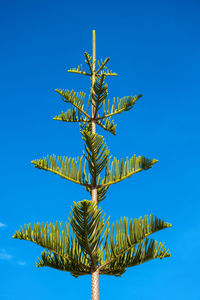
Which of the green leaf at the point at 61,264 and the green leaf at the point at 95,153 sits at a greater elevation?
the green leaf at the point at 95,153

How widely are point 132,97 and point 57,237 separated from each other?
2.35 meters

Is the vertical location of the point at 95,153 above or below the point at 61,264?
above

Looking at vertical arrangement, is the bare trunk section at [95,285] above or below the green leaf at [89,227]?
below

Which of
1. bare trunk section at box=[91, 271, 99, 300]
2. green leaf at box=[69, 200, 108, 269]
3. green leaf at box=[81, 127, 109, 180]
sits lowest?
bare trunk section at box=[91, 271, 99, 300]

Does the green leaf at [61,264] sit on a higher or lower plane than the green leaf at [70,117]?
lower

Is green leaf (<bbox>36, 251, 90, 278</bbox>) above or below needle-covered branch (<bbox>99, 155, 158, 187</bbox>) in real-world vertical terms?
below

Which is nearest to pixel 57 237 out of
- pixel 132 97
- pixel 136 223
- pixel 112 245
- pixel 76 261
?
pixel 76 261

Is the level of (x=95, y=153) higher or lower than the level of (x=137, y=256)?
higher

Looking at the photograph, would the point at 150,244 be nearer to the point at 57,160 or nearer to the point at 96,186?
the point at 96,186

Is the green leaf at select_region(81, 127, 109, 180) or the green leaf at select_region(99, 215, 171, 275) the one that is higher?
the green leaf at select_region(81, 127, 109, 180)

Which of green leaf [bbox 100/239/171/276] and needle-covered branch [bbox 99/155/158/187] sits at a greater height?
needle-covered branch [bbox 99/155/158/187]

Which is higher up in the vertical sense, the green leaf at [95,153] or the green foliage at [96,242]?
the green leaf at [95,153]

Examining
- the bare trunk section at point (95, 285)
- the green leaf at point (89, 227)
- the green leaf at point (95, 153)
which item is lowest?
the bare trunk section at point (95, 285)

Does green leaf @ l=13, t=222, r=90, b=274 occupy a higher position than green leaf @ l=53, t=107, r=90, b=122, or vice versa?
green leaf @ l=53, t=107, r=90, b=122
